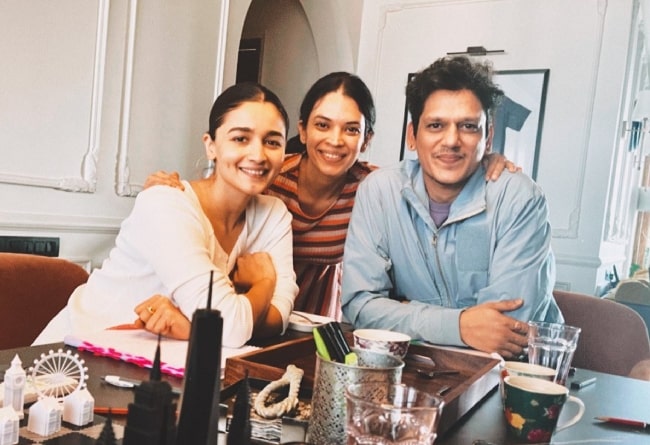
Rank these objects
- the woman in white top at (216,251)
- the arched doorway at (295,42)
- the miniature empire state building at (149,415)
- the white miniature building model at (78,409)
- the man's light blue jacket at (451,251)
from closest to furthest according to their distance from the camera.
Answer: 1. the miniature empire state building at (149,415)
2. the white miniature building model at (78,409)
3. the woman in white top at (216,251)
4. the man's light blue jacket at (451,251)
5. the arched doorway at (295,42)

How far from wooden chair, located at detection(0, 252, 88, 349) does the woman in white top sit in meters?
0.13

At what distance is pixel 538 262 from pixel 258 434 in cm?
100

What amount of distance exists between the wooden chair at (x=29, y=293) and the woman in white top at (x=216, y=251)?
130mm

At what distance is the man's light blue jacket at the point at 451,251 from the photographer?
→ 138 centimetres

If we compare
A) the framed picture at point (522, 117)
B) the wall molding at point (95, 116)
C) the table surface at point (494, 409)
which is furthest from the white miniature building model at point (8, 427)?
the framed picture at point (522, 117)

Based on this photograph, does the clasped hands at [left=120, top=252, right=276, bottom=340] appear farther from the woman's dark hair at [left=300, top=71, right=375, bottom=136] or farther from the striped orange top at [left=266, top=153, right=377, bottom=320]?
the woman's dark hair at [left=300, top=71, right=375, bottom=136]

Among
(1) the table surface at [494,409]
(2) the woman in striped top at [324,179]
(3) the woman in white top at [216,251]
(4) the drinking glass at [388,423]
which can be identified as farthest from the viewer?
(2) the woman in striped top at [324,179]

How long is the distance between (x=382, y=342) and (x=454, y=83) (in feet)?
3.09

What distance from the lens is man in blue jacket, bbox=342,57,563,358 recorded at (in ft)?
4.59

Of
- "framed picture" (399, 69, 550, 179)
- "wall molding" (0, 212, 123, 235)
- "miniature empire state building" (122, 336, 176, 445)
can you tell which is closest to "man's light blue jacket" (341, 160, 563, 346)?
"miniature empire state building" (122, 336, 176, 445)

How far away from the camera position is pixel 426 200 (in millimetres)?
1534

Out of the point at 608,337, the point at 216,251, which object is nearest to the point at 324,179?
the point at 216,251

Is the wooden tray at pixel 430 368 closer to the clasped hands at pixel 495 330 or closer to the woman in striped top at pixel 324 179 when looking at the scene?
the clasped hands at pixel 495 330

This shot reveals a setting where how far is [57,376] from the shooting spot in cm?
70
